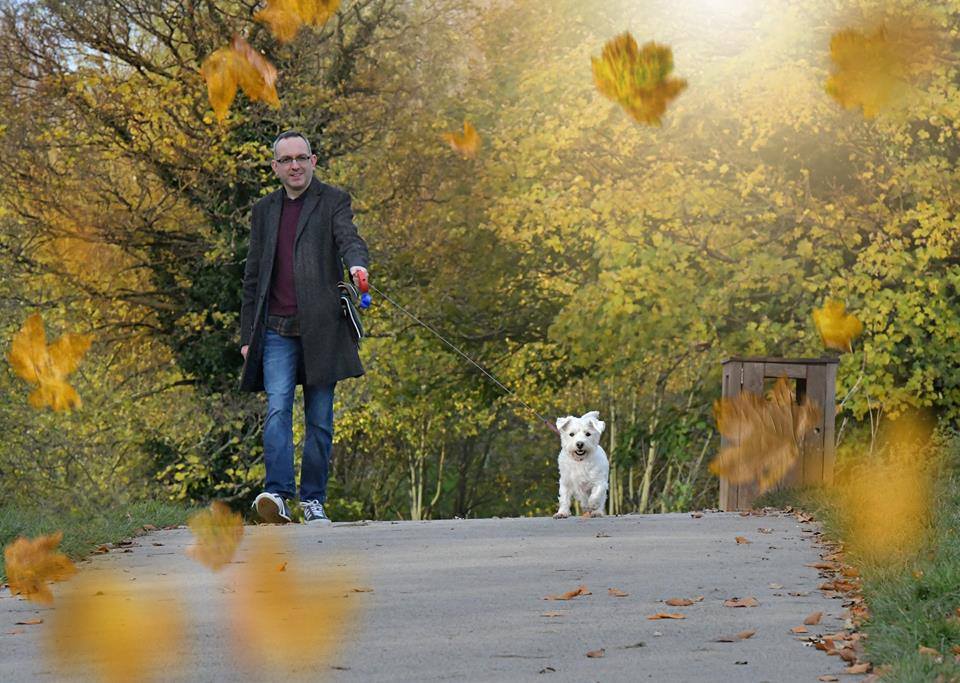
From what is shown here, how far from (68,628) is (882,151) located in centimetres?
1359

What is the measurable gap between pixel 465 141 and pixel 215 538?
15914mm

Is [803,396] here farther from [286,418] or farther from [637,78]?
[637,78]

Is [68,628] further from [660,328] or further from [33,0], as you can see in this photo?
[33,0]

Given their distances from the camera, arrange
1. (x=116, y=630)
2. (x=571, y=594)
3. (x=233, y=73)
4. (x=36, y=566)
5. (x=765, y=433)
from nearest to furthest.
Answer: (x=116, y=630)
(x=571, y=594)
(x=36, y=566)
(x=765, y=433)
(x=233, y=73)

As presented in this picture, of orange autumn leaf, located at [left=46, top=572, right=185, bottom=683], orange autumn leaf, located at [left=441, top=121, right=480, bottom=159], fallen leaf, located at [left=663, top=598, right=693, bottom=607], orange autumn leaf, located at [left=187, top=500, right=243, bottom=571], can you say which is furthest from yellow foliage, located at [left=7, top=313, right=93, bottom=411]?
fallen leaf, located at [left=663, top=598, right=693, bottom=607]

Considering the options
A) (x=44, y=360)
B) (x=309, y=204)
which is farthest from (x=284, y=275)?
(x=44, y=360)

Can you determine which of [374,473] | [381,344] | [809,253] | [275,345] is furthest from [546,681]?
[374,473]

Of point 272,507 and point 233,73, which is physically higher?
point 233,73

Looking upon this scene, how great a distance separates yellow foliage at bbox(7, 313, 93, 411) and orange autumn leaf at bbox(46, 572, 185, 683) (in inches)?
609

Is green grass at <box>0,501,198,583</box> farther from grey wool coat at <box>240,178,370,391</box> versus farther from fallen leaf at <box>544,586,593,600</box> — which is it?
fallen leaf at <box>544,586,593,600</box>

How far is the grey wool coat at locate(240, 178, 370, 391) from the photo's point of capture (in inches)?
374

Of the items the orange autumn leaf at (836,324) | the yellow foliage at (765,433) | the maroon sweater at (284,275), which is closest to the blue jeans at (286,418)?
the maroon sweater at (284,275)

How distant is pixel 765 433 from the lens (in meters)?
11.2

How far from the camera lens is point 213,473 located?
2272cm
